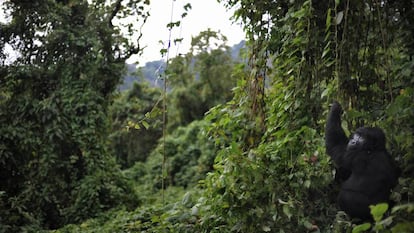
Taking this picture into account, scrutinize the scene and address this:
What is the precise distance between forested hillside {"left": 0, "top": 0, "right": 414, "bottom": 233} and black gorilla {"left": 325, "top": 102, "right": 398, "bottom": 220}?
0.01 m

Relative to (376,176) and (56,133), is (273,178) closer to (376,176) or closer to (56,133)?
(376,176)

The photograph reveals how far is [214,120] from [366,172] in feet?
18.6

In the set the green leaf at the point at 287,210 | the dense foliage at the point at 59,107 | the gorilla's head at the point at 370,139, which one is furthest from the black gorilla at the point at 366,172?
the dense foliage at the point at 59,107

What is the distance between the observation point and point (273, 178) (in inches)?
115

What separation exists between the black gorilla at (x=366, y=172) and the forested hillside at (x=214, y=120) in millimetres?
10

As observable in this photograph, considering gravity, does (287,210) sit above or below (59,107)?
below

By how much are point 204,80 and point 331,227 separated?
12299 millimetres

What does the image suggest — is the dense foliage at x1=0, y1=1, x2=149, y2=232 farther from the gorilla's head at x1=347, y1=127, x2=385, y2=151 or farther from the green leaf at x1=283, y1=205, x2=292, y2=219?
the gorilla's head at x1=347, y1=127, x2=385, y2=151

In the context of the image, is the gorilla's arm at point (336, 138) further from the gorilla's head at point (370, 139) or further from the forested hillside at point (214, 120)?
the gorilla's head at point (370, 139)

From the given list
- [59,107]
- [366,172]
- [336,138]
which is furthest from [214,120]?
[366,172]

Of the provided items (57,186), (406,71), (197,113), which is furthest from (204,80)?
(406,71)

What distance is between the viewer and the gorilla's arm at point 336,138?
233 centimetres

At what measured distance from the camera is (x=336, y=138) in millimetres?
2385

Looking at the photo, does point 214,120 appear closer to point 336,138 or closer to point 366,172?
point 336,138
